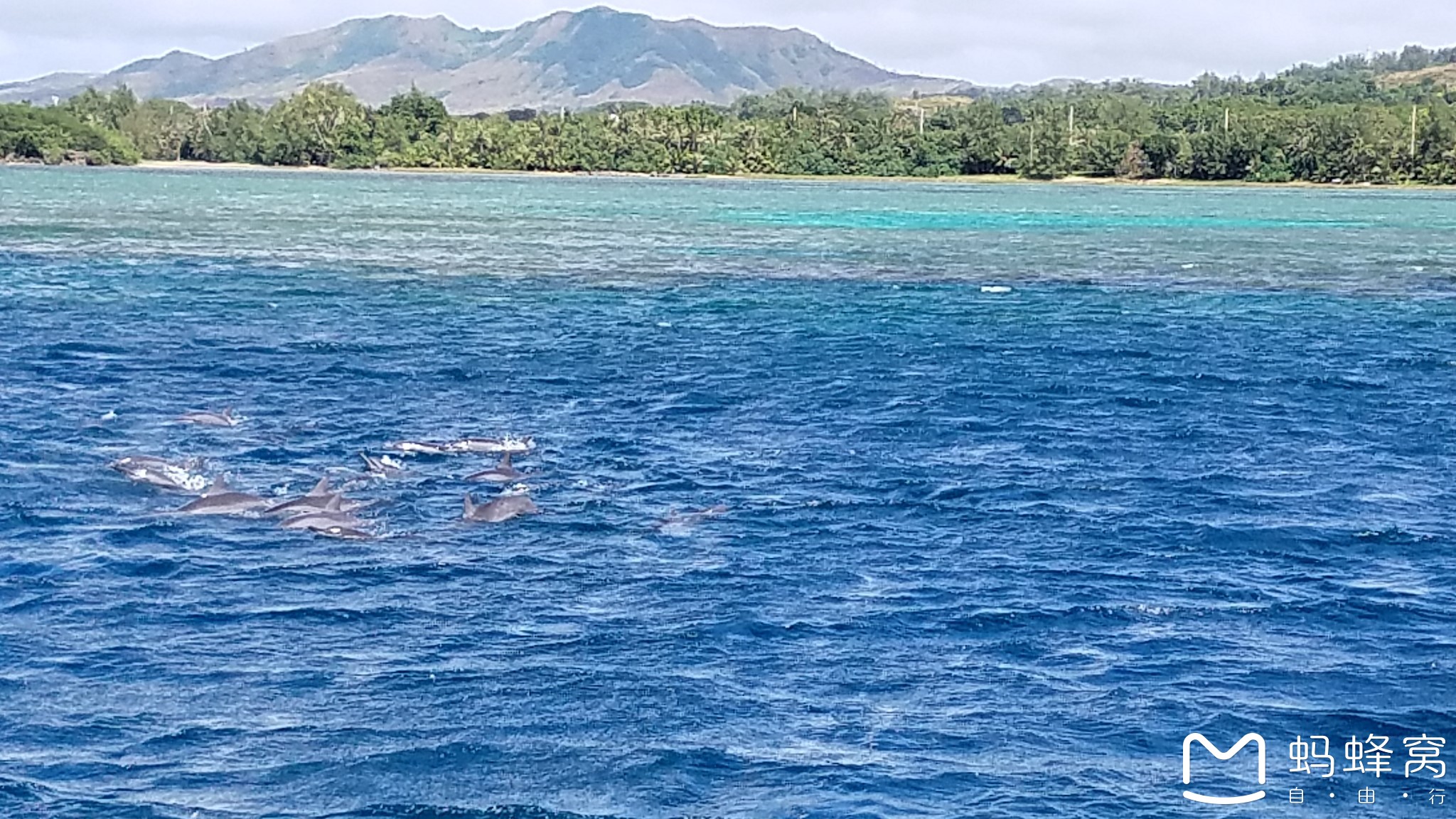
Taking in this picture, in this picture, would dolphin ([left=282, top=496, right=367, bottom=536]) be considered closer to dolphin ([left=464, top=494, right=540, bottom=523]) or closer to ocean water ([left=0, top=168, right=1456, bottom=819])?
ocean water ([left=0, top=168, right=1456, bottom=819])

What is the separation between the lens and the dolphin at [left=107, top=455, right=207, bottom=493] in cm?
2653

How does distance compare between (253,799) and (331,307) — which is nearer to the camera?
(253,799)

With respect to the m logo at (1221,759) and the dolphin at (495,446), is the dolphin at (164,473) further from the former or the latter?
the m logo at (1221,759)

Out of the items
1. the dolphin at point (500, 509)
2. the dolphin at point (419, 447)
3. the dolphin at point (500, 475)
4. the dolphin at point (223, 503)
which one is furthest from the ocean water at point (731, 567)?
the dolphin at point (419, 447)

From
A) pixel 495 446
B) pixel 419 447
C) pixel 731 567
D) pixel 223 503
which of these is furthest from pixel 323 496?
pixel 731 567

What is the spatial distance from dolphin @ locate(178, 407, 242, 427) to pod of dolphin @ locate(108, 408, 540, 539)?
3.11 meters

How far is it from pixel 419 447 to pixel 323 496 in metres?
4.91

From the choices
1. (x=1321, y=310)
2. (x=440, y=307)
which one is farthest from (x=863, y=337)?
(x=1321, y=310)

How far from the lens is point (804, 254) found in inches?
3219

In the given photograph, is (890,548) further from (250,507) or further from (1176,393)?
(1176,393)

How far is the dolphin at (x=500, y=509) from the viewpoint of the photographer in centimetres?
2491

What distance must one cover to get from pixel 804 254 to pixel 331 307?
107 feet

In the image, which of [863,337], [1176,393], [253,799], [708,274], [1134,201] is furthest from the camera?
[1134,201]

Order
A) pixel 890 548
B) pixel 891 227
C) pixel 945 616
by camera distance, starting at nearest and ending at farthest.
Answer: pixel 945 616, pixel 890 548, pixel 891 227
